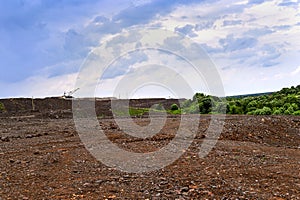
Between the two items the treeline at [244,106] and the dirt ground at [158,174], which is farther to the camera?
the treeline at [244,106]

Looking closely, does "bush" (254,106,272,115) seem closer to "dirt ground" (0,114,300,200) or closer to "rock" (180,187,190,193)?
"dirt ground" (0,114,300,200)

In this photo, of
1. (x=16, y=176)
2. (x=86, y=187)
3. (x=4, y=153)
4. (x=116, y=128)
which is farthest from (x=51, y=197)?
(x=116, y=128)

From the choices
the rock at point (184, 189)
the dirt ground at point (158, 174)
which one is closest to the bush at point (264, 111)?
the dirt ground at point (158, 174)

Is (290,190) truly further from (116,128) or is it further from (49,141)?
(116,128)

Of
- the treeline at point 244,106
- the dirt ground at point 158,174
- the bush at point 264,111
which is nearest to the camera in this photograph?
the dirt ground at point 158,174

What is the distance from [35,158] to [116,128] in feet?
18.1

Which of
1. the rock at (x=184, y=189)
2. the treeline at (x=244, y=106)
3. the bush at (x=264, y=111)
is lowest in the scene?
the rock at (x=184, y=189)


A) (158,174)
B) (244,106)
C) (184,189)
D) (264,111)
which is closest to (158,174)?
(158,174)

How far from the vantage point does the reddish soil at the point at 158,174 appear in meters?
5.39

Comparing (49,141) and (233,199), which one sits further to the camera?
(49,141)

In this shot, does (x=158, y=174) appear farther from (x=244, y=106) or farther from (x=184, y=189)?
(x=244, y=106)

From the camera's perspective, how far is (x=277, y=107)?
1822 cm

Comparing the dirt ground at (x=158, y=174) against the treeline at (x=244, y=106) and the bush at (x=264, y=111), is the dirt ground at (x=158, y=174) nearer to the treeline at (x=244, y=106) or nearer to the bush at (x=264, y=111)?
the bush at (x=264, y=111)

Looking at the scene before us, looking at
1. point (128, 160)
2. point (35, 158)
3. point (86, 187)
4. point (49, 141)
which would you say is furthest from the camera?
point (49, 141)
